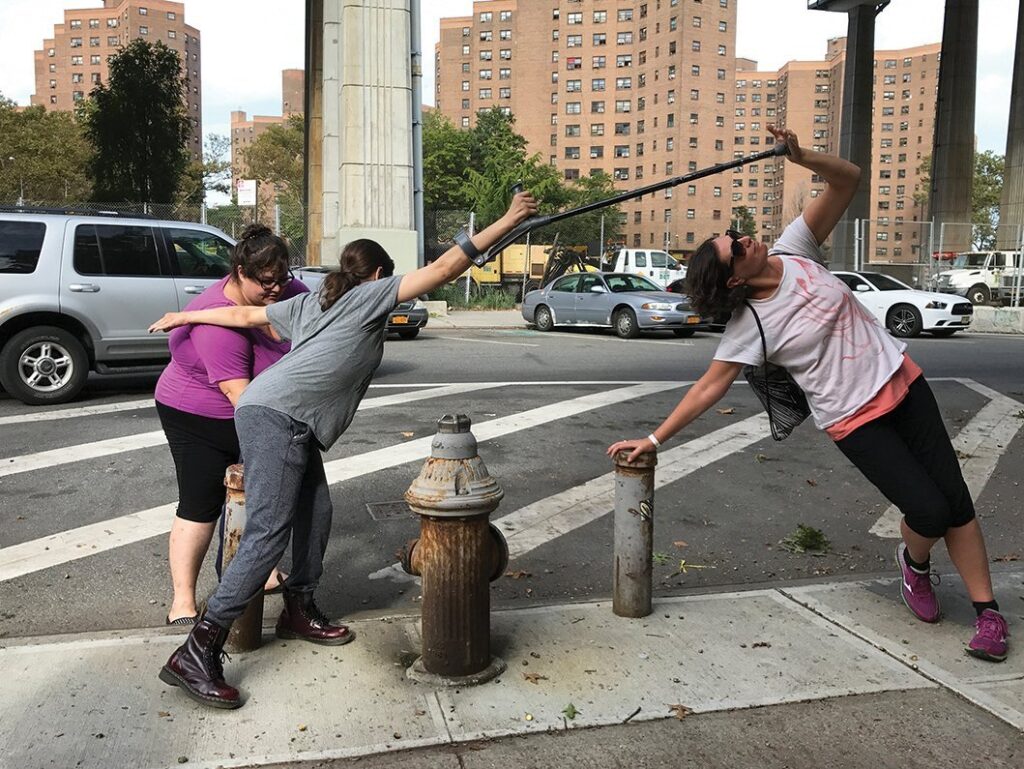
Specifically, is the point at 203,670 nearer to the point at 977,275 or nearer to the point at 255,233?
the point at 255,233

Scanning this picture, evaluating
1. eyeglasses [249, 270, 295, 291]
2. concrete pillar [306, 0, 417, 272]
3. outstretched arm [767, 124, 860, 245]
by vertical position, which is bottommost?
eyeglasses [249, 270, 295, 291]

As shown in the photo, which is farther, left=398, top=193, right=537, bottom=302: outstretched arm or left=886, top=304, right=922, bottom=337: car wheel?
left=886, top=304, right=922, bottom=337: car wheel

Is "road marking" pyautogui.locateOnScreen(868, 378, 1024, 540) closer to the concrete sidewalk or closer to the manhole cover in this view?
the concrete sidewalk

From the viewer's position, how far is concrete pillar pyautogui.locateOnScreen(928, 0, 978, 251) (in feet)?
146

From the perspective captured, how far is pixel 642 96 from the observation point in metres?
129

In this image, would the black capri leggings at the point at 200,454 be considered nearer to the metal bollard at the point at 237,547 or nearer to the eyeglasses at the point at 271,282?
the metal bollard at the point at 237,547

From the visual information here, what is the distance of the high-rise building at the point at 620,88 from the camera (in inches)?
4852

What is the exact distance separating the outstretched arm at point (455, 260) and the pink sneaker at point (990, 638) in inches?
94.7

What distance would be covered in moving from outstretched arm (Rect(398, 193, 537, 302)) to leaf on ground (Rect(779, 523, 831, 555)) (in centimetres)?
303

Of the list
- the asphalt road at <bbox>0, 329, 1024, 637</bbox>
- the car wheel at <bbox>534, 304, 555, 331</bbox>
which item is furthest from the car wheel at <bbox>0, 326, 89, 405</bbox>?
the car wheel at <bbox>534, 304, 555, 331</bbox>

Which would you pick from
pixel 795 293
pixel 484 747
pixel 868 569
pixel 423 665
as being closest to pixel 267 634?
pixel 423 665

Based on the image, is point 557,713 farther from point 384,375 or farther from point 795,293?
point 384,375

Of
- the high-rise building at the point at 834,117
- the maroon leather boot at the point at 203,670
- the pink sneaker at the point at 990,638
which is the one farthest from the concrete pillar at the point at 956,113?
the high-rise building at the point at 834,117

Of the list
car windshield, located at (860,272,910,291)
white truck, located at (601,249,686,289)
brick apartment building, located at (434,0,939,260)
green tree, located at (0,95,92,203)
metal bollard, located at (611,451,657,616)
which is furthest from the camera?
brick apartment building, located at (434,0,939,260)
